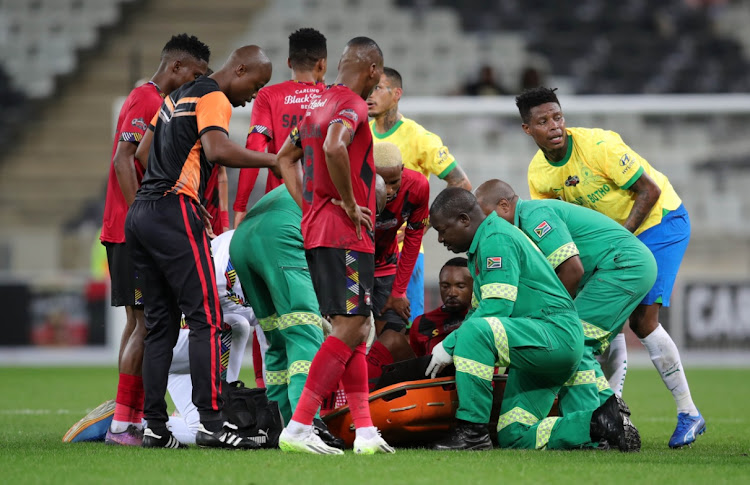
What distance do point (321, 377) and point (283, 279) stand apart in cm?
72

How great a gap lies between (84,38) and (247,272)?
15151 millimetres

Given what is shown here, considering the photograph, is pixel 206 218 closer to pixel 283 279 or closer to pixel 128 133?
pixel 283 279

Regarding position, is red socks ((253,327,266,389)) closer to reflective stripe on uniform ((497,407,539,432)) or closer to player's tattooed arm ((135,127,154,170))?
player's tattooed arm ((135,127,154,170))

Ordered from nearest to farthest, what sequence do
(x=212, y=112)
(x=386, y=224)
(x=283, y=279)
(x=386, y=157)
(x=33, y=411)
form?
(x=212, y=112), (x=283, y=279), (x=386, y=157), (x=386, y=224), (x=33, y=411)

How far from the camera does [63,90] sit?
18.8m

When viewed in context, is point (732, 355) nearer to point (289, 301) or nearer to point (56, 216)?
point (289, 301)

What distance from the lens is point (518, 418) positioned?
536 cm

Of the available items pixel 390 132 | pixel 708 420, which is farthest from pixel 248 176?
pixel 708 420

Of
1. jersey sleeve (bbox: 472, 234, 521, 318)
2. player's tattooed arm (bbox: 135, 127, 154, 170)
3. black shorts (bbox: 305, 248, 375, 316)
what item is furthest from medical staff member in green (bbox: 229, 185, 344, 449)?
jersey sleeve (bbox: 472, 234, 521, 318)

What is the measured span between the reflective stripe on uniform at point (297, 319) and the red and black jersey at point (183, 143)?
0.79m

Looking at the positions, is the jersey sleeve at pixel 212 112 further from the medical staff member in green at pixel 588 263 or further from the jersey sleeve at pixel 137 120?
the medical staff member in green at pixel 588 263

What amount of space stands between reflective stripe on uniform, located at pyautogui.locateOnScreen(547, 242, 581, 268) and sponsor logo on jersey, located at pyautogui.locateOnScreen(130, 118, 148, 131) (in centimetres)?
248

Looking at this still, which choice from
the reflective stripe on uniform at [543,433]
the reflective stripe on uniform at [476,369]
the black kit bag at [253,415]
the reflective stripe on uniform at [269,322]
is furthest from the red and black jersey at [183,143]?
the reflective stripe on uniform at [543,433]

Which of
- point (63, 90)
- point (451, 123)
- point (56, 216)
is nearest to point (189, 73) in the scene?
point (451, 123)
